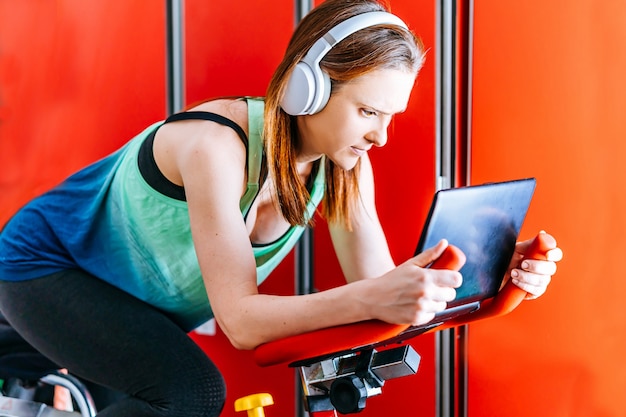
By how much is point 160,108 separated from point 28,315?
0.85 metres

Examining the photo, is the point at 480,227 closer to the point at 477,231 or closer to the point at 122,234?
the point at 477,231

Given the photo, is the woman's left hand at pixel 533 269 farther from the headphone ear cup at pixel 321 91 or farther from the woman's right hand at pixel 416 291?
the headphone ear cup at pixel 321 91

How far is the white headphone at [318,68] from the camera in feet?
4.29

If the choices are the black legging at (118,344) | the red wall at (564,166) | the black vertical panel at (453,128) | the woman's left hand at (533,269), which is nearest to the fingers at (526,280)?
the woman's left hand at (533,269)

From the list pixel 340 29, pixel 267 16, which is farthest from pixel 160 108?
pixel 340 29

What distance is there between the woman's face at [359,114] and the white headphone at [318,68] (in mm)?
37

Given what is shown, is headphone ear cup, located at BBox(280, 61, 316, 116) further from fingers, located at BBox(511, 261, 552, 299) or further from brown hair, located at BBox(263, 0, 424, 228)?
fingers, located at BBox(511, 261, 552, 299)

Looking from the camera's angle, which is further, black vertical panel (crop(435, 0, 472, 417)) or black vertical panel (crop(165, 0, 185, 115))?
black vertical panel (crop(165, 0, 185, 115))

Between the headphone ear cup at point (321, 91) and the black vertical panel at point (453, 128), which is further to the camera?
the black vertical panel at point (453, 128)

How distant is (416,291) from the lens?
1.04m

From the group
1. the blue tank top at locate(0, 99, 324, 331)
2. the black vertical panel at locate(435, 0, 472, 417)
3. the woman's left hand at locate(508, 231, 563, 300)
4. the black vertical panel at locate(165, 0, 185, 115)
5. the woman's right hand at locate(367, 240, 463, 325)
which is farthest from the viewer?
the black vertical panel at locate(165, 0, 185, 115)

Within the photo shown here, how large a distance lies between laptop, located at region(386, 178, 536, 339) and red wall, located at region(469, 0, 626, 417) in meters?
0.40

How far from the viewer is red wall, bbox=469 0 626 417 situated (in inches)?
61.5

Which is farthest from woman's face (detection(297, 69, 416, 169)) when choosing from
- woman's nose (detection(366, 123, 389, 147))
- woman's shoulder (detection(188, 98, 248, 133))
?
woman's shoulder (detection(188, 98, 248, 133))
